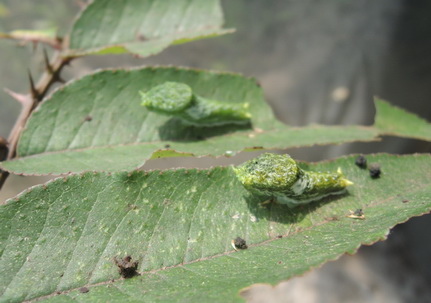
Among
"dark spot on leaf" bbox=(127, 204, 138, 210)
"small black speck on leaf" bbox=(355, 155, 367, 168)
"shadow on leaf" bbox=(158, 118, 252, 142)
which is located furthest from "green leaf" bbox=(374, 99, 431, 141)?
"dark spot on leaf" bbox=(127, 204, 138, 210)

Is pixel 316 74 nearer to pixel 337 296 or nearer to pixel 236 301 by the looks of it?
pixel 337 296

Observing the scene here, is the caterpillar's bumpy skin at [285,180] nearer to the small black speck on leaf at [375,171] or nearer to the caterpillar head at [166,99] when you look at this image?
the small black speck on leaf at [375,171]

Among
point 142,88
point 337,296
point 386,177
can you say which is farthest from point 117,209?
point 337,296

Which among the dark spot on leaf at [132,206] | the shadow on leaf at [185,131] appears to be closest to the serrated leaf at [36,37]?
the shadow on leaf at [185,131]

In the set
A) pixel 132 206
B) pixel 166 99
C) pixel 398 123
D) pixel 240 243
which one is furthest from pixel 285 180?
pixel 398 123

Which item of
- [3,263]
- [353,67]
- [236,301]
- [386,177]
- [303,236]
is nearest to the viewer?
[236,301]
